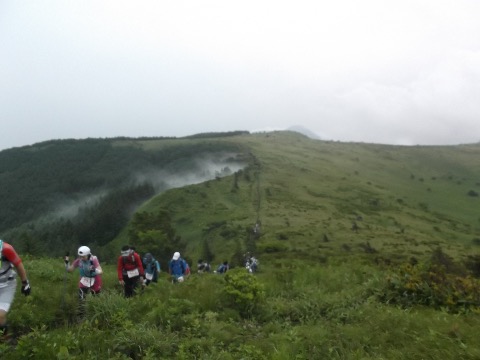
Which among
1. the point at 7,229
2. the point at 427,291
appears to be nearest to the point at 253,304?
the point at 427,291

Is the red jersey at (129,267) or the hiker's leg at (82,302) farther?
the red jersey at (129,267)

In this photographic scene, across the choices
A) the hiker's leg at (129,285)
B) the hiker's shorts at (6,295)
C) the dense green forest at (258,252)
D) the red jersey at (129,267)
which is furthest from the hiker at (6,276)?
the hiker's leg at (129,285)

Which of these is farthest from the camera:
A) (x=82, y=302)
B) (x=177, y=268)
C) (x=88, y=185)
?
(x=88, y=185)

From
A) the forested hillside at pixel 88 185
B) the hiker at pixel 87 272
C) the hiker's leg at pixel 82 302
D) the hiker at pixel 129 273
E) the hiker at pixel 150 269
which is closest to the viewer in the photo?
the hiker's leg at pixel 82 302

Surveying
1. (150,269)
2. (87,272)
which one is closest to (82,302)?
(87,272)

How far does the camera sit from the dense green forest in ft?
23.5

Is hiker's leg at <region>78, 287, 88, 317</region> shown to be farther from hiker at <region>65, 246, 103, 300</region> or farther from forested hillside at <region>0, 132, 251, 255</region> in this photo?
forested hillside at <region>0, 132, 251, 255</region>

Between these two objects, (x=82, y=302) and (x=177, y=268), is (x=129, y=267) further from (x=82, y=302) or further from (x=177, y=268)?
(x=177, y=268)

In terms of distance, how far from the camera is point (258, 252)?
236 feet

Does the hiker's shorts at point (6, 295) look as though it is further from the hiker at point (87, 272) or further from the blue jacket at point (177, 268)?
the blue jacket at point (177, 268)

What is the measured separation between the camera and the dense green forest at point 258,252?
7.17 metres

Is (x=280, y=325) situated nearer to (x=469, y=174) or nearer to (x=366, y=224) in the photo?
(x=366, y=224)

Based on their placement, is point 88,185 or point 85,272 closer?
point 85,272

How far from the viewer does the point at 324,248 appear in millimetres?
77000
